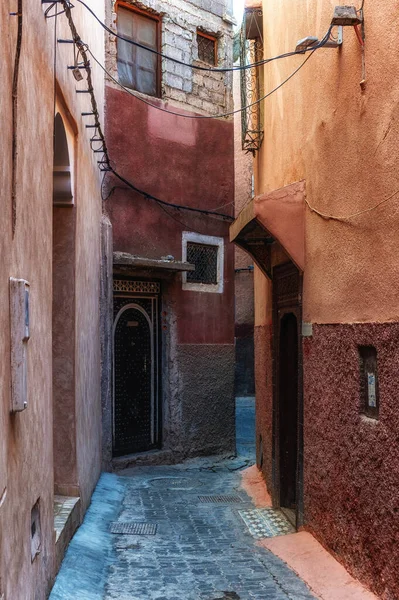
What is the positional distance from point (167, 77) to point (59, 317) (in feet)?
21.0

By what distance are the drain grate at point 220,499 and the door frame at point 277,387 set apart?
2.12 feet

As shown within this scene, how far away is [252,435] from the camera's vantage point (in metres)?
14.7

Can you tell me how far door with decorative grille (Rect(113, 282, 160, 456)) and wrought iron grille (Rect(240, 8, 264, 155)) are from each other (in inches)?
122

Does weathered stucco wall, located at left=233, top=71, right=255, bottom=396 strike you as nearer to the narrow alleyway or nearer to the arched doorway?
the narrow alleyway

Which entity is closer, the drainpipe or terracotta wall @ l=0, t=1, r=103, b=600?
terracotta wall @ l=0, t=1, r=103, b=600

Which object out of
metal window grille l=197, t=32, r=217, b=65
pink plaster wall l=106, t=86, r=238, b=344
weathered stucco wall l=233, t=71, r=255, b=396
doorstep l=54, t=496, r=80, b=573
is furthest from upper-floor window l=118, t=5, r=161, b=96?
weathered stucco wall l=233, t=71, r=255, b=396

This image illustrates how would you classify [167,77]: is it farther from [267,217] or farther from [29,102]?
[29,102]

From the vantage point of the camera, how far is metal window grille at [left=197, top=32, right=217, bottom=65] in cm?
1225

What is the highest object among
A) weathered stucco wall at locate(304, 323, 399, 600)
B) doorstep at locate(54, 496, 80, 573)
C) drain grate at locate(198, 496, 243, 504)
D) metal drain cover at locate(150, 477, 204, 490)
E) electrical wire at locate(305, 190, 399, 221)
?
electrical wire at locate(305, 190, 399, 221)

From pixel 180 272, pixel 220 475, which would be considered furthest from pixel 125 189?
pixel 220 475

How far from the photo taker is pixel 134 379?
11.0m

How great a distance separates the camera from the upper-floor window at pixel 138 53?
11.0 m

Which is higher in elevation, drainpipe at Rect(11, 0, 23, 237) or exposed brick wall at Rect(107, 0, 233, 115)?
exposed brick wall at Rect(107, 0, 233, 115)

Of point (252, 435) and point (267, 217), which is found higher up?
point (267, 217)
